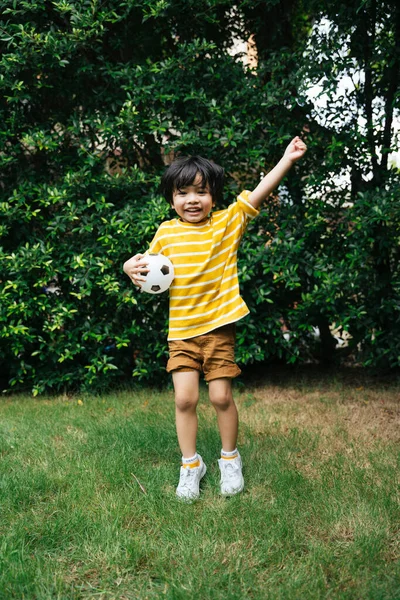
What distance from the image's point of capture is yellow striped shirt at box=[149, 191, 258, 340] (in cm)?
283

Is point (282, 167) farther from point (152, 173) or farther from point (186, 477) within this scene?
point (152, 173)

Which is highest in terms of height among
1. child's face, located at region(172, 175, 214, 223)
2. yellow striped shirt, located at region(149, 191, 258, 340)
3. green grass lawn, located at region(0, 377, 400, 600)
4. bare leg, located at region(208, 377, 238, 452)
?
child's face, located at region(172, 175, 214, 223)

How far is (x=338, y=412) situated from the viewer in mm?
4070

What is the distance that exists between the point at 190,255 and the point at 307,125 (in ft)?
7.62

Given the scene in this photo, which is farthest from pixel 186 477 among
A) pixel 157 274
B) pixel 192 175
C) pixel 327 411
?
pixel 327 411

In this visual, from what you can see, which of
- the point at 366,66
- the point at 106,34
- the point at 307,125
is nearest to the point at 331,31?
the point at 366,66

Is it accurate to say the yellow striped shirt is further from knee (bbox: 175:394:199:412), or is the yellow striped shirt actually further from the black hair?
knee (bbox: 175:394:199:412)

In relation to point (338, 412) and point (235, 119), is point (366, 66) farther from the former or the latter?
point (338, 412)

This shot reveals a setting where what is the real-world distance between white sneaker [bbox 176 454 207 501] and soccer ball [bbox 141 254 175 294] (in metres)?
0.87

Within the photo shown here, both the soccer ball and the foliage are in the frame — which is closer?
the soccer ball

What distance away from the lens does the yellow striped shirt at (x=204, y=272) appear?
2.83 metres

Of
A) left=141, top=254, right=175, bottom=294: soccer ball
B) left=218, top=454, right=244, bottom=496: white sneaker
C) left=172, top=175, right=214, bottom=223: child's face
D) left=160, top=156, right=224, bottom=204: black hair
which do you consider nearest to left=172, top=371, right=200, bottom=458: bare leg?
left=218, top=454, right=244, bottom=496: white sneaker

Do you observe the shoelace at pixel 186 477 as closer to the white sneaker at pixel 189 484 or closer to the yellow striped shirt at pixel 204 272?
the white sneaker at pixel 189 484

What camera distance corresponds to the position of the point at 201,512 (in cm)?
256
